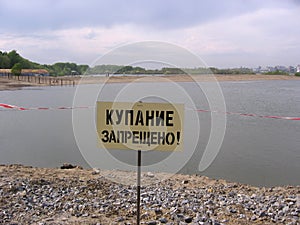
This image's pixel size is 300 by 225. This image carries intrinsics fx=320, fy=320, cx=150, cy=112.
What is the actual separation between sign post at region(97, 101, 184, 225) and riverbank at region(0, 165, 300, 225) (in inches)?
55.8

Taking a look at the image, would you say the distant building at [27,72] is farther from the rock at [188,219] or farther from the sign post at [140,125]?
the sign post at [140,125]

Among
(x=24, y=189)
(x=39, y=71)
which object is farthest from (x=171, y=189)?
(x=39, y=71)

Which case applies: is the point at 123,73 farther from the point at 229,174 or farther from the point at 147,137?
the point at 229,174

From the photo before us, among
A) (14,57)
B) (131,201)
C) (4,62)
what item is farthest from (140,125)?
(14,57)

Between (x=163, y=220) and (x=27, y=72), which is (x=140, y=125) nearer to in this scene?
(x=163, y=220)

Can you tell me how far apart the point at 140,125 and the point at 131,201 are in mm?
2075

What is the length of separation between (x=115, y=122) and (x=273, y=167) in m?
6.72

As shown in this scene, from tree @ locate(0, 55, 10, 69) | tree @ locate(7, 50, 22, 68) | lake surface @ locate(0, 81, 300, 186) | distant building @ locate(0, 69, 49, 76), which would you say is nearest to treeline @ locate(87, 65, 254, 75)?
lake surface @ locate(0, 81, 300, 186)

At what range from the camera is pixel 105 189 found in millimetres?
5422

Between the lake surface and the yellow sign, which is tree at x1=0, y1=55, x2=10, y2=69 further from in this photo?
the yellow sign

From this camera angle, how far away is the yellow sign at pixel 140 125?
10.4 ft

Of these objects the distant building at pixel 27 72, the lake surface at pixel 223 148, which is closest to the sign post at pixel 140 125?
the lake surface at pixel 223 148

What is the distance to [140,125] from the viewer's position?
3.24 metres

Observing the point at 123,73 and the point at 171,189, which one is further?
the point at 171,189
